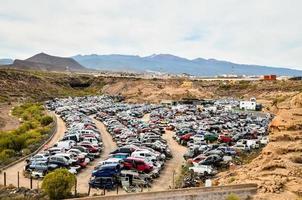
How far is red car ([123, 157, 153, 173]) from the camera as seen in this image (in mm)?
35022

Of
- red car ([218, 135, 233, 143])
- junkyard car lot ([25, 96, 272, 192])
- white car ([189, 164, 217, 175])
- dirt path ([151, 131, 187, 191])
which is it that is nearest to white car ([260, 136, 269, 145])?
junkyard car lot ([25, 96, 272, 192])

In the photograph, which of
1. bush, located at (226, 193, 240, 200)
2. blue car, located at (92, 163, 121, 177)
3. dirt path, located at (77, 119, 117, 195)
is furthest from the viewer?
blue car, located at (92, 163, 121, 177)

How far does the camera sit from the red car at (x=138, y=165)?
35.0 metres

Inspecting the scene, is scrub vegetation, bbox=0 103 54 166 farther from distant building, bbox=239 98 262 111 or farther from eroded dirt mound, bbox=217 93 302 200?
distant building, bbox=239 98 262 111

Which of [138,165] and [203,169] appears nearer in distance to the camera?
[203,169]

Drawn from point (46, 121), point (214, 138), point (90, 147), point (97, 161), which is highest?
point (90, 147)

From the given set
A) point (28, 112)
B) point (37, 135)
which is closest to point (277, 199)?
point (37, 135)

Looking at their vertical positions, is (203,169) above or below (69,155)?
below

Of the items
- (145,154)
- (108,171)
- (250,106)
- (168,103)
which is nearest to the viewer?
(108,171)

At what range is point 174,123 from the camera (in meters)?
69.8

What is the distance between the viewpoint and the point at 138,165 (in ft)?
116

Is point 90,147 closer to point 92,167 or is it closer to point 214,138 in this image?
point 92,167

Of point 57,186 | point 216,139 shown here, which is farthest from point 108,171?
point 216,139

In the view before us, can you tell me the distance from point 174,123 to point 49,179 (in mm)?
43618
